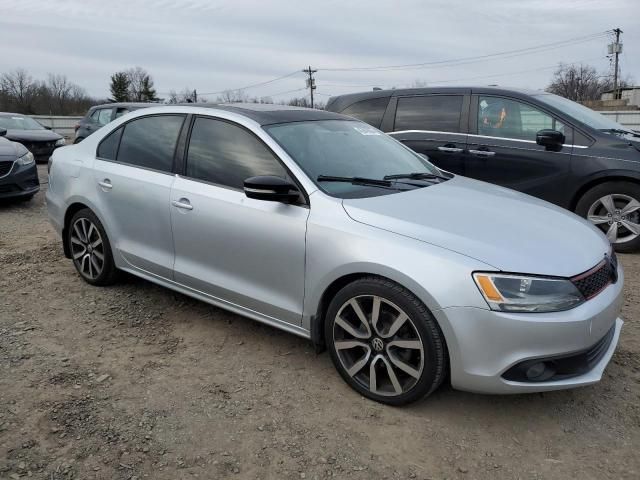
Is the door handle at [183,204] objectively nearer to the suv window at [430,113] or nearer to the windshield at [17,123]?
the suv window at [430,113]

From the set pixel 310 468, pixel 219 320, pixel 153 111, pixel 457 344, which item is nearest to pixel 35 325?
pixel 219 320

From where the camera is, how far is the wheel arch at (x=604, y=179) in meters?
5.48

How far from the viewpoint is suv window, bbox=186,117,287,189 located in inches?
132

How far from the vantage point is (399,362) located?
2758mm

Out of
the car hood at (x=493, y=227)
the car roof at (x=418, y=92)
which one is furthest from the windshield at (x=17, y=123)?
the car hood at (x=493, y=227)

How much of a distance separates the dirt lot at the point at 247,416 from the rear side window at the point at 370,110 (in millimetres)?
3990

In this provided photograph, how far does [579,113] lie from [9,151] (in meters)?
7.71

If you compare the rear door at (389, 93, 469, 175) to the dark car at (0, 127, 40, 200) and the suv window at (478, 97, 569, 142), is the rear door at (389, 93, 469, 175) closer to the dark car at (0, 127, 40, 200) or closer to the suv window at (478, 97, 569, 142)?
the suv window at (478, 97, 569, 142)

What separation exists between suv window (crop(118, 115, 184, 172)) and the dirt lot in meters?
1.20

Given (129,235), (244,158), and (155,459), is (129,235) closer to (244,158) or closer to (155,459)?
(244,158)

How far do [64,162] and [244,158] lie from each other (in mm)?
2106

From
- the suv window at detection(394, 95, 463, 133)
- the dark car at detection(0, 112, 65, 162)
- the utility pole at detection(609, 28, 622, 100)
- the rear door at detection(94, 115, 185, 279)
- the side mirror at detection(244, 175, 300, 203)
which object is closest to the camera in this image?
the side mirror at detection(244, 175, 300, 203)

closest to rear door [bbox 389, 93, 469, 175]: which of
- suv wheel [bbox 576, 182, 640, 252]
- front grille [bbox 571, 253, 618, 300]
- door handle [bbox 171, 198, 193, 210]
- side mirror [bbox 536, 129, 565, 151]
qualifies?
side mirror [bbox 536, 129, 565, 151]

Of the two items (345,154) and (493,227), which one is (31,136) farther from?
(493,227)
